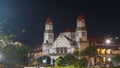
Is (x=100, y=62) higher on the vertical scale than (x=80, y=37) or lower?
lower

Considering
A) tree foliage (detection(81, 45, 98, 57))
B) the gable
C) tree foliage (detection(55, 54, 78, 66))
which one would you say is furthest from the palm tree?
the gable

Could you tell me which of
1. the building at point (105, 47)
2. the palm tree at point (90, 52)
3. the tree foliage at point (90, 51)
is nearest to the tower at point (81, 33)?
the building at point (105, 47)

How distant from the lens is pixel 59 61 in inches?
2672

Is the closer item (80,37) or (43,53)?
(80,37)

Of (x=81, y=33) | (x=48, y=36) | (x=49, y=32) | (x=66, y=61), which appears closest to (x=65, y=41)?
(x=81, y=33)

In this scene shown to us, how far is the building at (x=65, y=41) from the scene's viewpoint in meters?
79.4

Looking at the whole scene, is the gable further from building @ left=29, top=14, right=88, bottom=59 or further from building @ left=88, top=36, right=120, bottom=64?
building @ left=88, top=36, right=120, bottom=64

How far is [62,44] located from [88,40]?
678 centimetres

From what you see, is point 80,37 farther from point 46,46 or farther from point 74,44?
point 46,46

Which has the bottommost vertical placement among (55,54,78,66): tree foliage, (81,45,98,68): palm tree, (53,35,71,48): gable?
(55,54,78,66): tree foliage

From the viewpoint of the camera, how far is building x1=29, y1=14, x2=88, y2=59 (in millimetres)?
79431

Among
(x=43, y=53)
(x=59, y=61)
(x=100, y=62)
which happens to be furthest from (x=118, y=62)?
(x=43, y=53)

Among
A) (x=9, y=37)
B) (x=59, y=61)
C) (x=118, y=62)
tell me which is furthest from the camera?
(x=118, y=62)

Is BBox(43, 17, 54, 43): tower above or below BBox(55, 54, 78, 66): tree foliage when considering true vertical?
above
